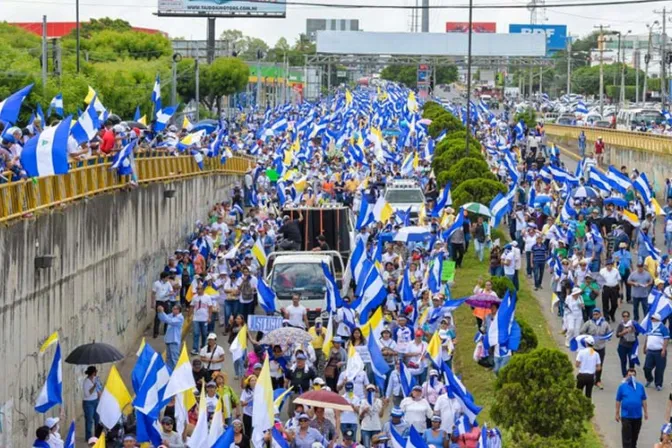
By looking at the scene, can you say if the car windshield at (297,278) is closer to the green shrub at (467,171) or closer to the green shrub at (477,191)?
the green shrub at (477,191)

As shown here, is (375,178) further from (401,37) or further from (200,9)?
(401,37)

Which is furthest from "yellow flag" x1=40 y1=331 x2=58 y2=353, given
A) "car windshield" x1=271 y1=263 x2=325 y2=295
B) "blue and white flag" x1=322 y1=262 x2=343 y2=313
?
"car windshield" x1=271 y1=263 x2=325 y2=295

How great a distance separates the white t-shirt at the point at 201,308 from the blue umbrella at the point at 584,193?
1275 cm

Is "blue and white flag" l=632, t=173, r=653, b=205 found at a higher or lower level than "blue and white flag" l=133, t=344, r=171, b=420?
higher

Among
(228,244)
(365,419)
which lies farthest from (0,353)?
(228,244)

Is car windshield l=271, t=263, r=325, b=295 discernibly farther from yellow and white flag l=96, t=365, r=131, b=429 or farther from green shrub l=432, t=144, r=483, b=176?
green shrub l=432, t=144, r=483, b=176

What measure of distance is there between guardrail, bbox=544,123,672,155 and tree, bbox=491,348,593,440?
35.6 meters

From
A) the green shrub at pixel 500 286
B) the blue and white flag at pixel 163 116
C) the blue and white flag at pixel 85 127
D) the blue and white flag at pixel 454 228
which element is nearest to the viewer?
the blue and white flag at pixel 85 127

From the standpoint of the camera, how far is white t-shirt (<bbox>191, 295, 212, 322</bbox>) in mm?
25422

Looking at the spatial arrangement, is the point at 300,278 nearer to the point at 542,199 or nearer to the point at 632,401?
the point at 632,401

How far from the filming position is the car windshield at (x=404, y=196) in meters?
39.0

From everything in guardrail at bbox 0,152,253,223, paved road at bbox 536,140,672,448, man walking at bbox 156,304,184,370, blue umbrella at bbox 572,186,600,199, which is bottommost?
paved road at bbox 536,140,672,448

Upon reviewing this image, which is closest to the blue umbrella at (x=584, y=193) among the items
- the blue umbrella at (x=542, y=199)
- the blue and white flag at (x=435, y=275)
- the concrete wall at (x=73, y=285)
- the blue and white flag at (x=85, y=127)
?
the blue umbrella at (x=542, y=199)

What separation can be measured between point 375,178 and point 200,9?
7590 cm
